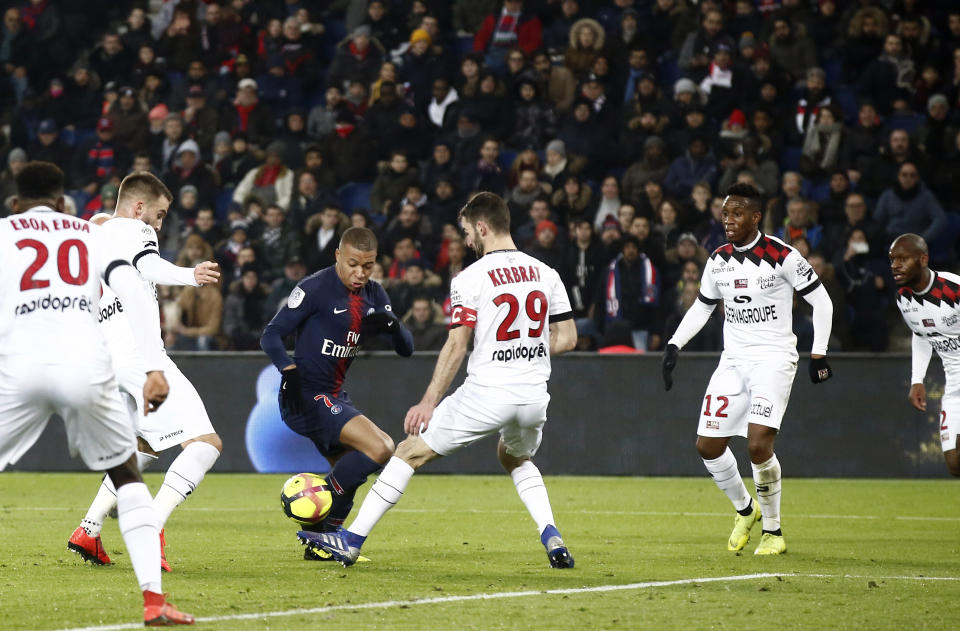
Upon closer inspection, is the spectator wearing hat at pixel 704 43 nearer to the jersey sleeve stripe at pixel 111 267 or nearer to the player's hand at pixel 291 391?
the player's hand at pixel 291 391

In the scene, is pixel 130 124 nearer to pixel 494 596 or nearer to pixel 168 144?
pixel 168 144

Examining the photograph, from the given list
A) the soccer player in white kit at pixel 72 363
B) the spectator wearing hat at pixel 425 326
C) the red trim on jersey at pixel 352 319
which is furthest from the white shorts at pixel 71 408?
the spectator wearing hat at pixel 425 326

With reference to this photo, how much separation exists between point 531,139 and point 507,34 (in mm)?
2552

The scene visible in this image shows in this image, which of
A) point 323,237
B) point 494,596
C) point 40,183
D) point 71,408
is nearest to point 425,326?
point 323,237

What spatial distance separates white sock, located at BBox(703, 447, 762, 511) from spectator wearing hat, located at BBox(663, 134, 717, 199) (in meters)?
8.77

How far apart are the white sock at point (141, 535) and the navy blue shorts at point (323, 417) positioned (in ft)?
9.84

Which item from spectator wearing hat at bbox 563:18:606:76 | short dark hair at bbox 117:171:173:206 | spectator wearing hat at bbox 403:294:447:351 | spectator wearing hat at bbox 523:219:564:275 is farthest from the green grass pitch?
spectator wearing hat at bbox 563:18:606:76

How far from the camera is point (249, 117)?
21.3m

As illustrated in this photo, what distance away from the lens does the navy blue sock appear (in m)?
8.85

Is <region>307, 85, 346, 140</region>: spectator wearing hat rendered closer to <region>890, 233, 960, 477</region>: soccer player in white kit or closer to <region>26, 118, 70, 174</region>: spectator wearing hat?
<region>26, 118, 70, 174</region>: spectator wearing hat

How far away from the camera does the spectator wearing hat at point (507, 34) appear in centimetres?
2102

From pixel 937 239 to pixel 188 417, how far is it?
11.7 m

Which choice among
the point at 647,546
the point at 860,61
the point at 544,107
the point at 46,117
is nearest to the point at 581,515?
the point at 647,546

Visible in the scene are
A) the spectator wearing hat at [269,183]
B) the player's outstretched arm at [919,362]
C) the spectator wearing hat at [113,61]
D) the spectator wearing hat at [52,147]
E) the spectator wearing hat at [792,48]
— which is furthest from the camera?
the spectator wearing hat at [113,61]
